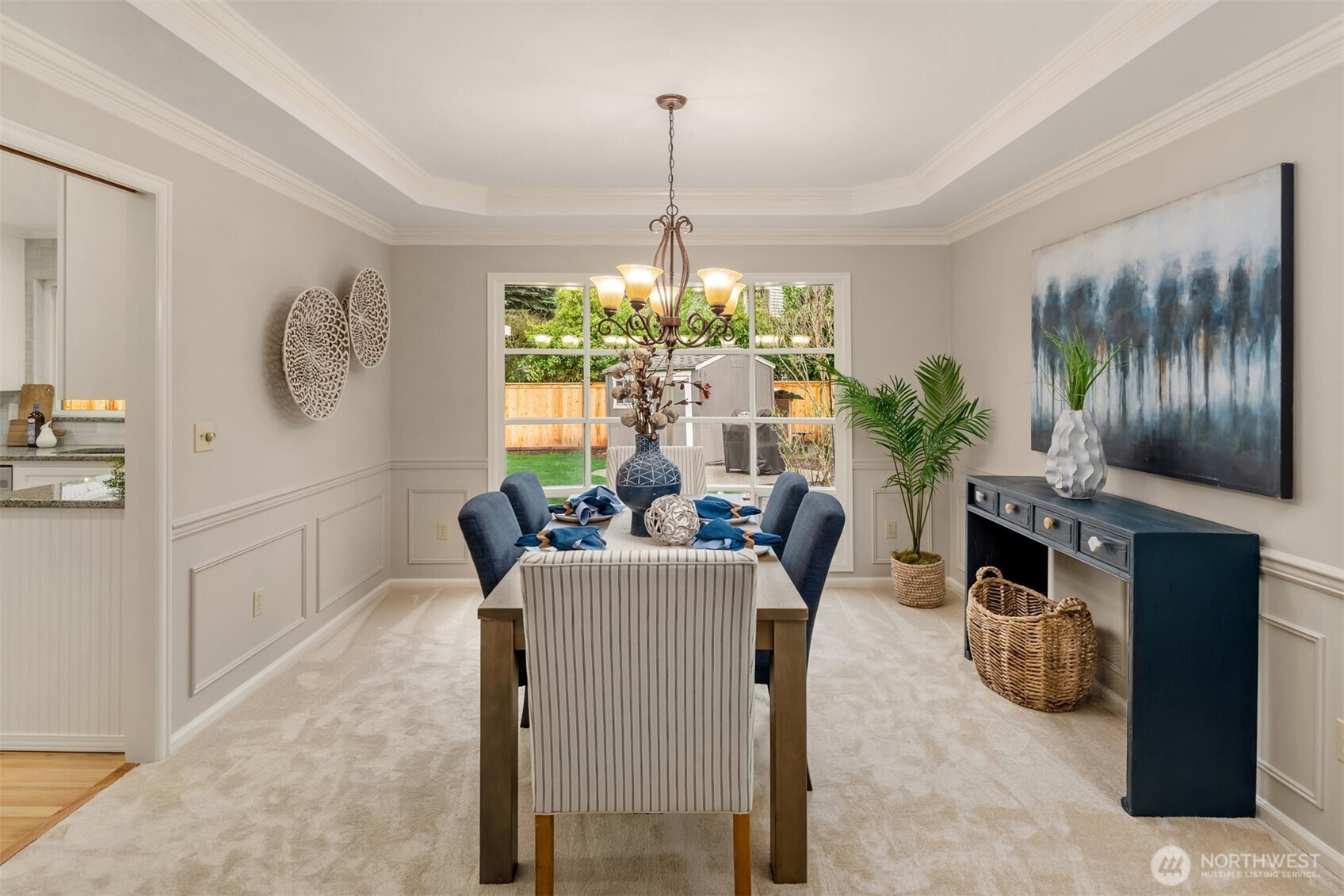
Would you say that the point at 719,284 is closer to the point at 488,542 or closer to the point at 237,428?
the point at 488,542

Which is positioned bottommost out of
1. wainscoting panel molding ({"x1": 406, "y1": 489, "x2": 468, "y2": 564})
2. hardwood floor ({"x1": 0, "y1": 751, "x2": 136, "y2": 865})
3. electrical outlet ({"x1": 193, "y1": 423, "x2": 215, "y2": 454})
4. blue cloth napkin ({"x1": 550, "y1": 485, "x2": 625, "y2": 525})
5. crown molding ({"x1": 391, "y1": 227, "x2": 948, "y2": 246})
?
hardwood floor ({"x1": 0, "y1": 751, "x2": 136, "y2": 865})

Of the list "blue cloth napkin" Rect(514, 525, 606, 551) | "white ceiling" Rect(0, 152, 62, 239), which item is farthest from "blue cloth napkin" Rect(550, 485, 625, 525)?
"white ceiling" Rect(0, 152, 62, 239)

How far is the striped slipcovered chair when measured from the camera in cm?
150

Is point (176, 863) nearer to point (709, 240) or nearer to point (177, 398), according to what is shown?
point (177, 398)

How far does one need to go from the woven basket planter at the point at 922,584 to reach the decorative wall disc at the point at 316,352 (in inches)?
128

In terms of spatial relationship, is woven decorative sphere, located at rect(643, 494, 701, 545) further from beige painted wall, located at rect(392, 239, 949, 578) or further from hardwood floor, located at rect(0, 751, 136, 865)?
beige painted wall, located at rect(392, 239, 949, 578)

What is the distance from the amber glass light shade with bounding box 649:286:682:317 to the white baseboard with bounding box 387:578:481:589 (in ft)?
8.24

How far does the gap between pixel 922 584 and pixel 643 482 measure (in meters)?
2.29

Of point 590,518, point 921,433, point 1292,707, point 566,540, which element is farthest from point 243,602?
point 1292,707

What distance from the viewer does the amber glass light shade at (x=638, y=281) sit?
255cm

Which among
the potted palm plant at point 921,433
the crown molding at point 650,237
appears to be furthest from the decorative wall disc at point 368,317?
the potted palm plant at point 921,433

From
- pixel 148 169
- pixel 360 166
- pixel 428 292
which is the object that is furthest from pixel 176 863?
pixel 428 292

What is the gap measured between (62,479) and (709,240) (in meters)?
3.75

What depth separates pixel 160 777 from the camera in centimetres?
232
